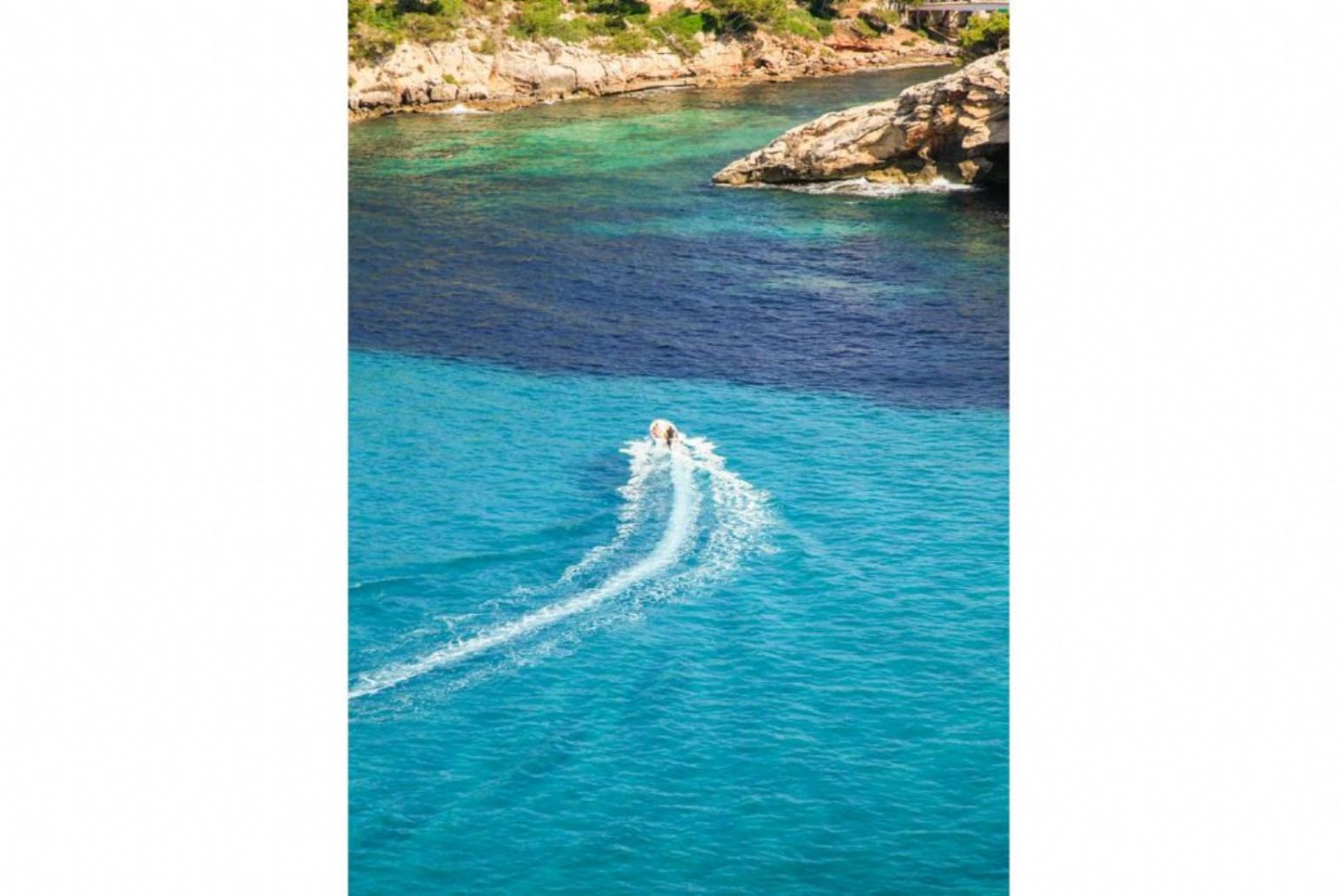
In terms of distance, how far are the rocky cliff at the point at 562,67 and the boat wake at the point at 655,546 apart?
9.36 metres

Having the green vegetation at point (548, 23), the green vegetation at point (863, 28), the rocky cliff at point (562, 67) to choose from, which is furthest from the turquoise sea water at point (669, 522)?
the green vegetation at point (548, 23)

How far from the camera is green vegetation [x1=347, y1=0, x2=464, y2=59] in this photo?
33.0 m

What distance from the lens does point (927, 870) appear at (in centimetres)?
2139

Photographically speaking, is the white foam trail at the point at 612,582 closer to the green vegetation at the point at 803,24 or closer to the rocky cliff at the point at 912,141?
the rocky cliff at the point at 912,141

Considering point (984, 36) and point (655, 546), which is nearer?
point (655, 546)

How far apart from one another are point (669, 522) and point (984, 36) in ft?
37.5

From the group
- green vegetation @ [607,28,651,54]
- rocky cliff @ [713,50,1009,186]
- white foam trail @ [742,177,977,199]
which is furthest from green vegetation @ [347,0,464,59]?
white foam trail @ [742,177,977,199]

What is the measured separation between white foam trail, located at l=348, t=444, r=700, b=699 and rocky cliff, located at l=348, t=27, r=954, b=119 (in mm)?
9489

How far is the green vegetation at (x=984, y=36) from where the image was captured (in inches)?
1249

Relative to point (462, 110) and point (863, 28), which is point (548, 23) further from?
point (863, 28)

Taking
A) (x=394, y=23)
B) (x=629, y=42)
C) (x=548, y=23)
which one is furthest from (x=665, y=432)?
(x=394, y=23)

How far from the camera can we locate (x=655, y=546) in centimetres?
2547
